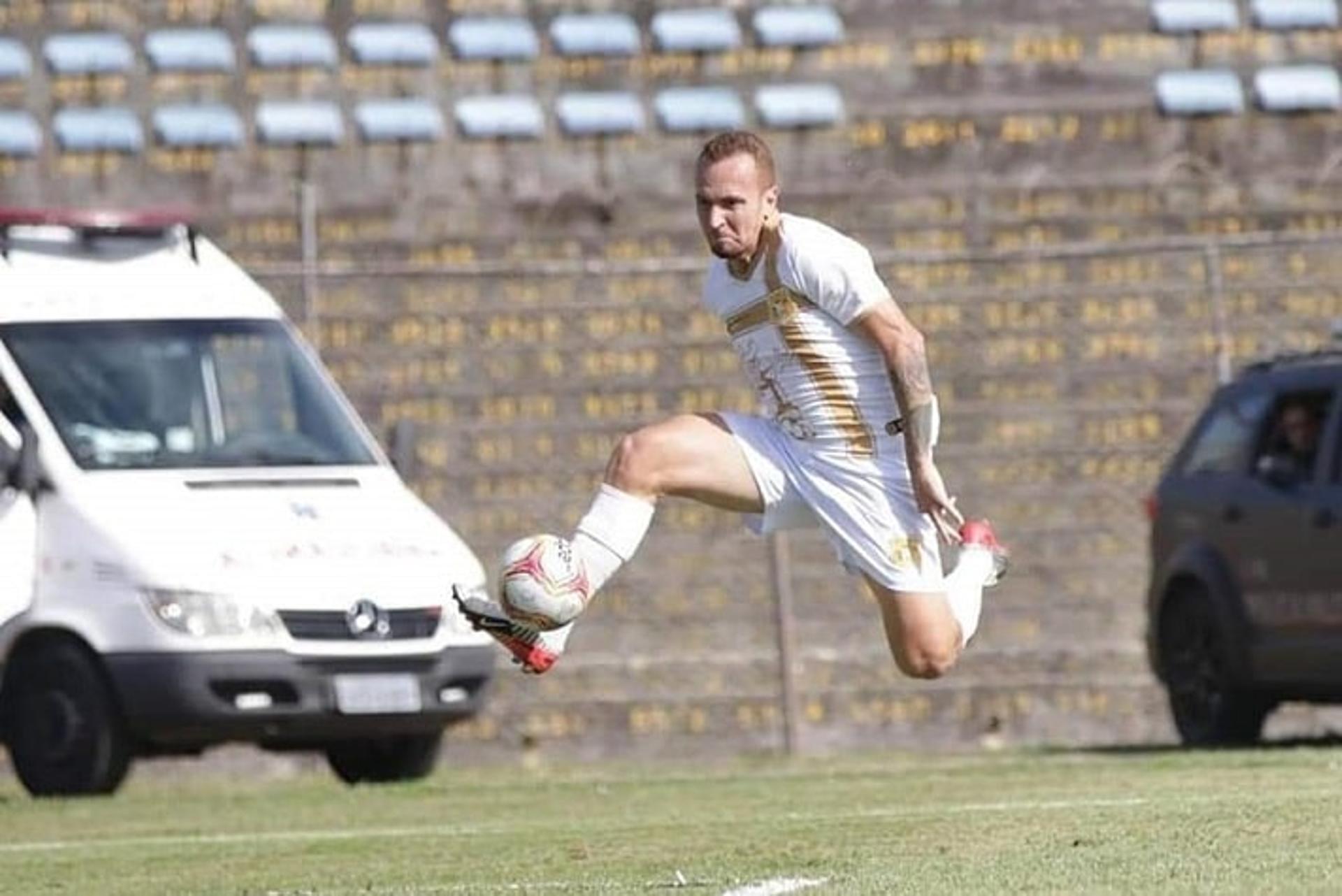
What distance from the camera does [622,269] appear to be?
73.5 ft

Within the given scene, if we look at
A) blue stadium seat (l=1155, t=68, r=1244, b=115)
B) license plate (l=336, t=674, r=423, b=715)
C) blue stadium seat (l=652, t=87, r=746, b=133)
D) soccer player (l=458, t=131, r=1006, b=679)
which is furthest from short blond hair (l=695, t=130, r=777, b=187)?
blue stadium seat (l=1155, t=68, r=1244, b=115)

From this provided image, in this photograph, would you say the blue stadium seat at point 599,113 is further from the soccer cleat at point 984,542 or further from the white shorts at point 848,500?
the white shorts at point 848,500

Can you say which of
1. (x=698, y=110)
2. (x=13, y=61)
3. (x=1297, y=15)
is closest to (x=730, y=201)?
(x=698, y=110)

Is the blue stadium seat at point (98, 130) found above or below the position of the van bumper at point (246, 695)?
above

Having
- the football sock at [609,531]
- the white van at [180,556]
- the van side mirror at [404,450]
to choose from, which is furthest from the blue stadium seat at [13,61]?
the football sock at [609,531]

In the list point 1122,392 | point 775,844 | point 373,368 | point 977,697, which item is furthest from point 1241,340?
point 775,844

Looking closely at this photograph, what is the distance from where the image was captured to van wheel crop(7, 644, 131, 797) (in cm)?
1780

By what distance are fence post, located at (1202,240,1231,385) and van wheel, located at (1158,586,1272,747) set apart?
2790 mm

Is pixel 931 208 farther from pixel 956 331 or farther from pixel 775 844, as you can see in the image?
pixel 775 844

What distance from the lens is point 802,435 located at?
1262 centimetres

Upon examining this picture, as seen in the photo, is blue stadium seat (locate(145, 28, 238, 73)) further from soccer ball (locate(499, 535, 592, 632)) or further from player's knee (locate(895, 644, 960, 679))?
soccer ball (locate(499, 535, 592, 632))

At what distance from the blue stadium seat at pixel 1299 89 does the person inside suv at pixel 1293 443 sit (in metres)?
4.39

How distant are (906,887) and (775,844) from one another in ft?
7.50

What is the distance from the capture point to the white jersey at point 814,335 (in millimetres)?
12469
